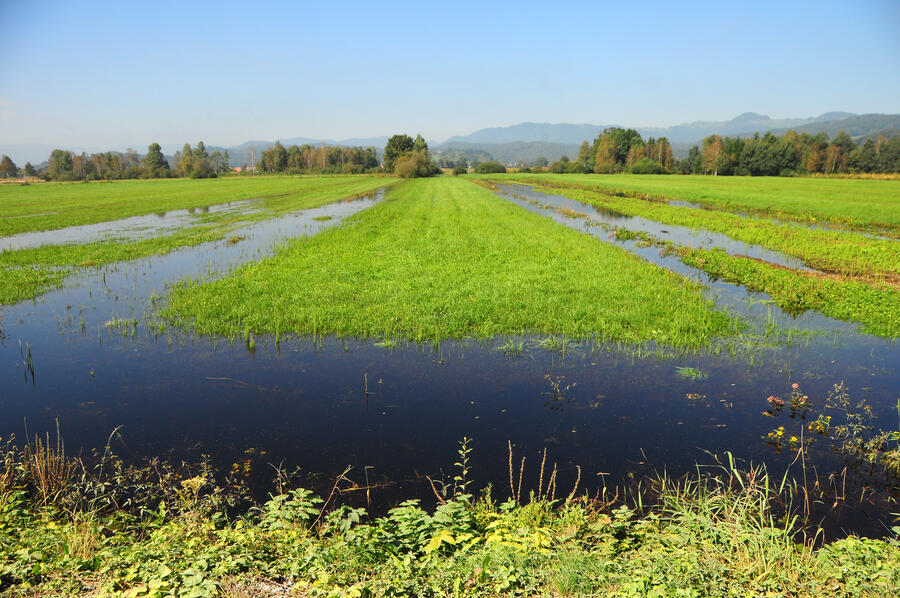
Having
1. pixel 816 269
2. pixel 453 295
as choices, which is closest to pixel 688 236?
pixel 816 269

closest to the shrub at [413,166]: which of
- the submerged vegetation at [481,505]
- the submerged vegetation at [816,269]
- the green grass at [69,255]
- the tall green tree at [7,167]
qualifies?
the green grass at [69,255]

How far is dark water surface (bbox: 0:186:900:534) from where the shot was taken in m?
7.27

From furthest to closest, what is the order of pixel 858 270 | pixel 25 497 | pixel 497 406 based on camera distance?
pixel 858 270 → pixel 497 406 → pixel 25 497

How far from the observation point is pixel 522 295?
49.9 ft

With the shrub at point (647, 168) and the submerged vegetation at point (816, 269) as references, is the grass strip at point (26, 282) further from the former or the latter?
the shrub at point (647, 168)

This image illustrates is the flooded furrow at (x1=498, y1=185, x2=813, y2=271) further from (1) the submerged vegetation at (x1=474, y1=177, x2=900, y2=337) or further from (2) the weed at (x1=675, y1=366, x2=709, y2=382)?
(2) the weed at (x1=675, y1=366, x2=709, y2=382)

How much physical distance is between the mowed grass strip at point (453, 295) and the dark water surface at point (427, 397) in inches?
36.0

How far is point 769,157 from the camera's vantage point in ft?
369

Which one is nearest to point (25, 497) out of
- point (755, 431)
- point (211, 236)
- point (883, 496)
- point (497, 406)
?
point (497, 406)

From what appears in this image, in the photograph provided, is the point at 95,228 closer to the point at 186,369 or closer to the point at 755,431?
the point at 186,369

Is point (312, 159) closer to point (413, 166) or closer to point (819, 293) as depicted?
point (413, 166)

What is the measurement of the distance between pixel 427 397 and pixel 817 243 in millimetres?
24228

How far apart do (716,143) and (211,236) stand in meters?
139

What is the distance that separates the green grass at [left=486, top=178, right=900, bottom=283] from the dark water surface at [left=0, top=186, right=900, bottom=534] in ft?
26.5
